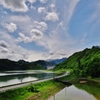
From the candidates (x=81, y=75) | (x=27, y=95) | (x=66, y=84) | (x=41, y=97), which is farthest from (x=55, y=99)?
(x=81, y=75)

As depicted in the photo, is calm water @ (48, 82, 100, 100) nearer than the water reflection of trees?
Yes

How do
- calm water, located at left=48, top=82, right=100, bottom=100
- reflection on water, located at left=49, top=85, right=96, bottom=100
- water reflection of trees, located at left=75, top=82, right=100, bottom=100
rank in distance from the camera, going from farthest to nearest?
1. water reflection of trees, located at left=75, top=82, right=100, bottom=100
2. calm water, located at left=48, top=82, right=100, bottom=100
3. reflection on water, located at left=49, top=85, right=96, bottom=100

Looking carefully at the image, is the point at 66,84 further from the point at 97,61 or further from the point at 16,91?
the point at 16,91

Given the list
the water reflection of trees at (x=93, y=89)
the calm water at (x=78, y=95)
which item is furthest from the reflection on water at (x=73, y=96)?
the water reflection of trees at (x=93, y=89)

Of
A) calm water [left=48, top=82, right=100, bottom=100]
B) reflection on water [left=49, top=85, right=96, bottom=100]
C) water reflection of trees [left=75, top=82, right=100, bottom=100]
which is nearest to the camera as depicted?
reflection on water [left=49, top=85, right=96, bottom=100]

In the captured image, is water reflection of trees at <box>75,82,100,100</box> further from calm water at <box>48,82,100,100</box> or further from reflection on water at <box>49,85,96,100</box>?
reflection on water at <box>49,85,96,100</box>

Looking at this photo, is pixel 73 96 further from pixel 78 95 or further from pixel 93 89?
pixel 93 89

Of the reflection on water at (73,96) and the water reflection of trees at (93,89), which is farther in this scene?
the water reflection of trees at (93,89)

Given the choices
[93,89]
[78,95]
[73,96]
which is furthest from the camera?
[93,89]

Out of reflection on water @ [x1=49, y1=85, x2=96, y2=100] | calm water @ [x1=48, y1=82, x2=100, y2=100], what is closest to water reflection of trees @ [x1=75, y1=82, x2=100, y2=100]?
calm water @ [x1=48, y1=82, x2=100, y2=100]

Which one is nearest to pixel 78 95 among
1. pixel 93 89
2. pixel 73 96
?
pixel 73 96

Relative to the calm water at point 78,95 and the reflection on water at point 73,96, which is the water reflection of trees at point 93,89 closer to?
the calm water at point 78,95

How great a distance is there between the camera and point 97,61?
12962 centimetres

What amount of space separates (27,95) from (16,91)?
3662 millimetres
